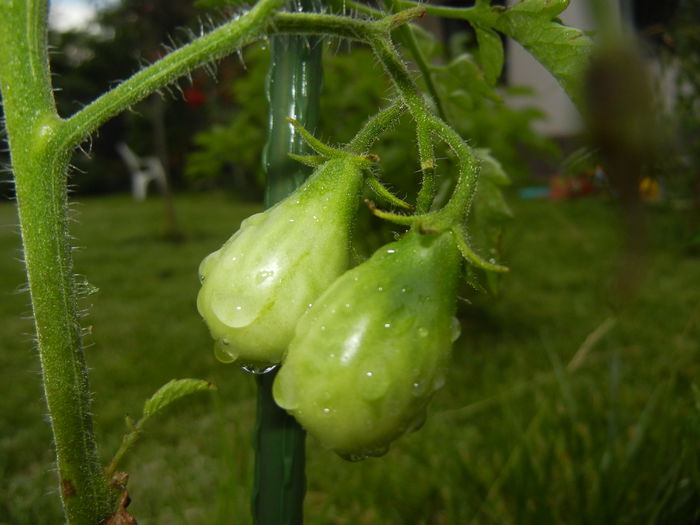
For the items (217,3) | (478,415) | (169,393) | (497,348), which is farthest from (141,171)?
(169,393)

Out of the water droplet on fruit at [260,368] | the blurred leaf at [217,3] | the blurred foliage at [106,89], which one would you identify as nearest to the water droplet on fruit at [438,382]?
the water droplet on fruit at [260,368]

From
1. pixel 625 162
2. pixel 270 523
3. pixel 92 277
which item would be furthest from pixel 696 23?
pixel 92 277

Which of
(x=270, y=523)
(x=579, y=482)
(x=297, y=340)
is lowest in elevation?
(x=579, y=482)

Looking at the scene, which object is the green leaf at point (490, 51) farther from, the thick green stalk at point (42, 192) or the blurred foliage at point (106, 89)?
the blurred foliage at point (106, 89)

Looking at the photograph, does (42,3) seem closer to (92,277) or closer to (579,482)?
(579,482)

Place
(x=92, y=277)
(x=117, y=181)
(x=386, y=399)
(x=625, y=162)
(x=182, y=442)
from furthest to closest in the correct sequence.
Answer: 1. (x=117, y=181)
2. (x=92, y=277)
3. (x=182, y=442)
4. (x=386, y=399)
5. (x=625, y=162)

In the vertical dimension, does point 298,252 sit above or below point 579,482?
above

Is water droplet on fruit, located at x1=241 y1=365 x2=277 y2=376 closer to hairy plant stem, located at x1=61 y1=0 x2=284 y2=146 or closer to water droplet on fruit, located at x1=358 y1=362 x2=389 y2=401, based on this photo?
water droplet on fruit, located at x1=358 y1=362 x2=389 y2=401

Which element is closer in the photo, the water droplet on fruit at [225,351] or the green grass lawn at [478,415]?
the water droplet on fruit at [225,351]
